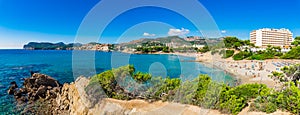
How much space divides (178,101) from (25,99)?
12.0 meters

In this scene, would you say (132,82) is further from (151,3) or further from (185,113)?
(151,3)

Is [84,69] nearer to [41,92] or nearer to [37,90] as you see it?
[37,90]

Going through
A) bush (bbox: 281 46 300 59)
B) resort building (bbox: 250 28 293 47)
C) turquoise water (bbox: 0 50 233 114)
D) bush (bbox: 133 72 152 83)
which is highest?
resort building (bbox: 250 28 293 47)

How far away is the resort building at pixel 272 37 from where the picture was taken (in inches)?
2781

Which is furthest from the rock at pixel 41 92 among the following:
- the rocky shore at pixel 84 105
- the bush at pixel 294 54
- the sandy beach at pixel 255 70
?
the bush at pixel 294 54

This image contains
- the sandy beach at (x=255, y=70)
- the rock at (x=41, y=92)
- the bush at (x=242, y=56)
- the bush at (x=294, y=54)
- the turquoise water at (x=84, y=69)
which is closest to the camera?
the rock at (x=41, y=92)

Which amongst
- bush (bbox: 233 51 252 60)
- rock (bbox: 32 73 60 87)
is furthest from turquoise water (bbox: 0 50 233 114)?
bush (bbox: 233 51 252 60)

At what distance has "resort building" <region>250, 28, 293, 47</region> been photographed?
7062 cm

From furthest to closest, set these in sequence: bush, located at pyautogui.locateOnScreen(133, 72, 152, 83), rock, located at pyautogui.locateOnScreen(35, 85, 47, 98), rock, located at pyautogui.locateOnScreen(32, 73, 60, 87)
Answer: rock, located at pyautogui.locateOnScreen(32, 73, 60, 87), rock, located at pyautogui.locateOnScreen(35, 85, 47, 98), bush, located at pyautogui.locateOnScreen(133, 72, 152, 83)

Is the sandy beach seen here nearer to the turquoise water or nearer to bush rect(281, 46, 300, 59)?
the turquoise water

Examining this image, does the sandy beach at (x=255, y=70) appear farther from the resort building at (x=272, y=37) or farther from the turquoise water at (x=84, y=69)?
the resort building at (x=272, y=37)

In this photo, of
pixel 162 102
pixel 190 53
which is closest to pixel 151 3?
pixel 162 102

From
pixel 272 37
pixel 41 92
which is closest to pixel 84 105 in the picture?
pixel 41 92

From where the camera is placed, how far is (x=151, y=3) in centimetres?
981
